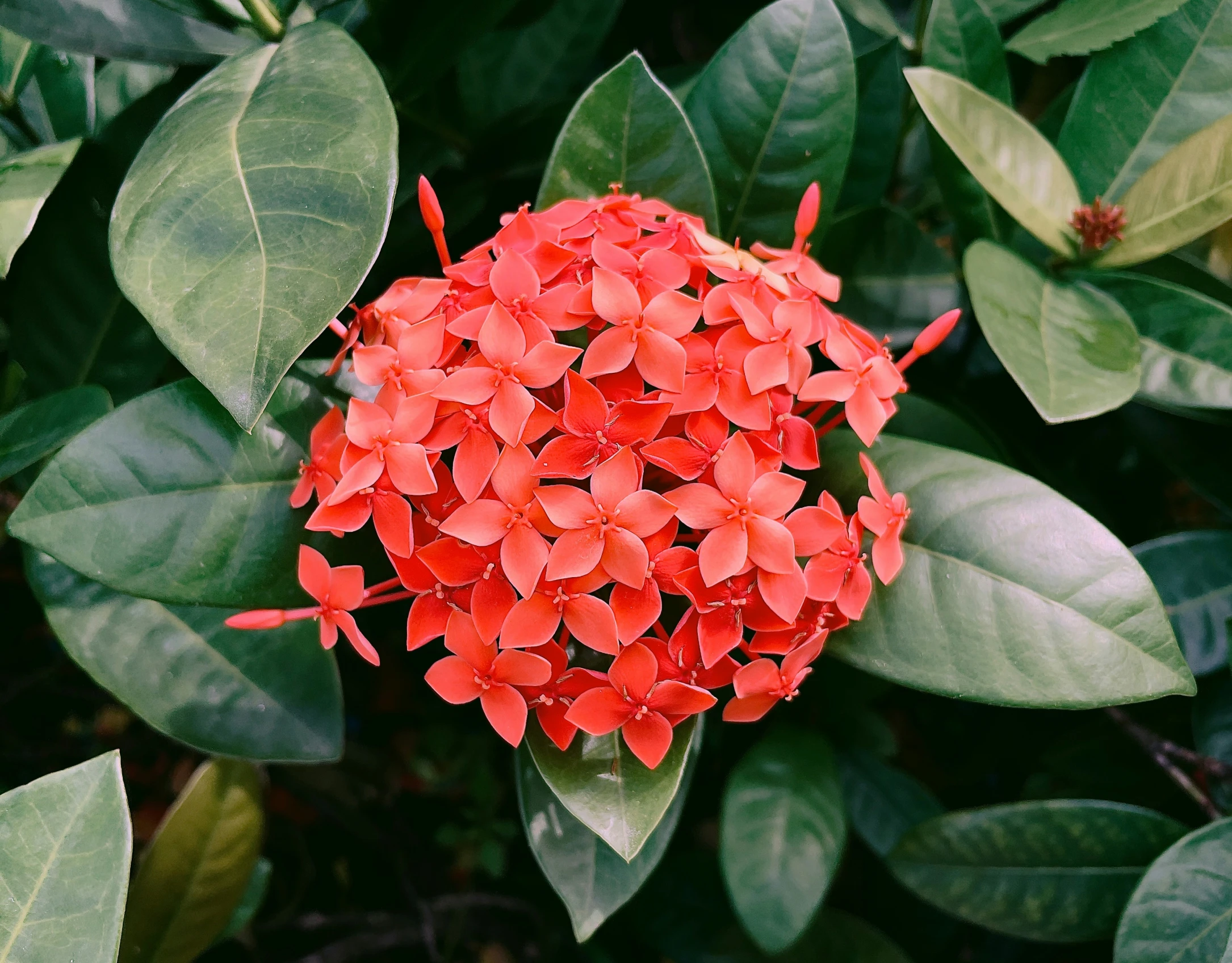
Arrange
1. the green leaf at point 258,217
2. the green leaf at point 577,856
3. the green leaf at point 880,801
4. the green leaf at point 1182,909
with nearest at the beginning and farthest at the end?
1. the green leaf at point 258,217
2. the green leaf at point 577,856
3. the green leaf at point 1182,909
4. the green leaf at point 880,801

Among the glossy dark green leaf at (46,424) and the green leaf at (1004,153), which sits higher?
the green leaf at (1004,153)

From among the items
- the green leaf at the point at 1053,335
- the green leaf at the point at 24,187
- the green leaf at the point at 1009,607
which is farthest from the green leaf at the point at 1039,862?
the green leaf at the point at 24,187

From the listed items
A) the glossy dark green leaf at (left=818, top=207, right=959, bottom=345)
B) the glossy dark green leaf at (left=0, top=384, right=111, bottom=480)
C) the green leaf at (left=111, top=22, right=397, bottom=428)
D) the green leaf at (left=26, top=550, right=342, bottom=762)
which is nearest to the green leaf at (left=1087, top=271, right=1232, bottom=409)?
the glossy dark green leaf at (left=818, top=207, right=959, bottom=345)

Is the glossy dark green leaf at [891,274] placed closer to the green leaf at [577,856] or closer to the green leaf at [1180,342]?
the green leaf at [1180,342]

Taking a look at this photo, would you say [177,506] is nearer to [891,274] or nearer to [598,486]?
[598,486]

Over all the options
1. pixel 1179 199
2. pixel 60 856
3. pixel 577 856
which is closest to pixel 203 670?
pixel 60 856

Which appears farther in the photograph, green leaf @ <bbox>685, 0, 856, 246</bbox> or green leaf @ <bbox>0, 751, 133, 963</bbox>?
green leaf @ <bbox>685, 0, 856, 246</bbox>

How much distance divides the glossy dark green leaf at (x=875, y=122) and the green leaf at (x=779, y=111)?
20 cm

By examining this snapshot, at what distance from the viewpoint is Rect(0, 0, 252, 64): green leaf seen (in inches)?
33.2

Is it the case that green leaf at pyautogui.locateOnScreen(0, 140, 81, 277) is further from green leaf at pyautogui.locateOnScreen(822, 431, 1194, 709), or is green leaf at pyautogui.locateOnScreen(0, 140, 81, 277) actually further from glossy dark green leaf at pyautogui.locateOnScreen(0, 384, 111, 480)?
green leaf at pyautogui.locateOnScreen(822, 431, 1194, 709)

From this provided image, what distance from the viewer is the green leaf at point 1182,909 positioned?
873mm

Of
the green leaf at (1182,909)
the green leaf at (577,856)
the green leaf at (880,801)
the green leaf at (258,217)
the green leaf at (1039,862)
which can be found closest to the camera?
the green leaf at (258,217)

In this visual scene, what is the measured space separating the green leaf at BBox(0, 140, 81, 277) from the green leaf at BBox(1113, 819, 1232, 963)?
1.25 m

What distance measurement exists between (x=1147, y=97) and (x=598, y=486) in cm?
81
